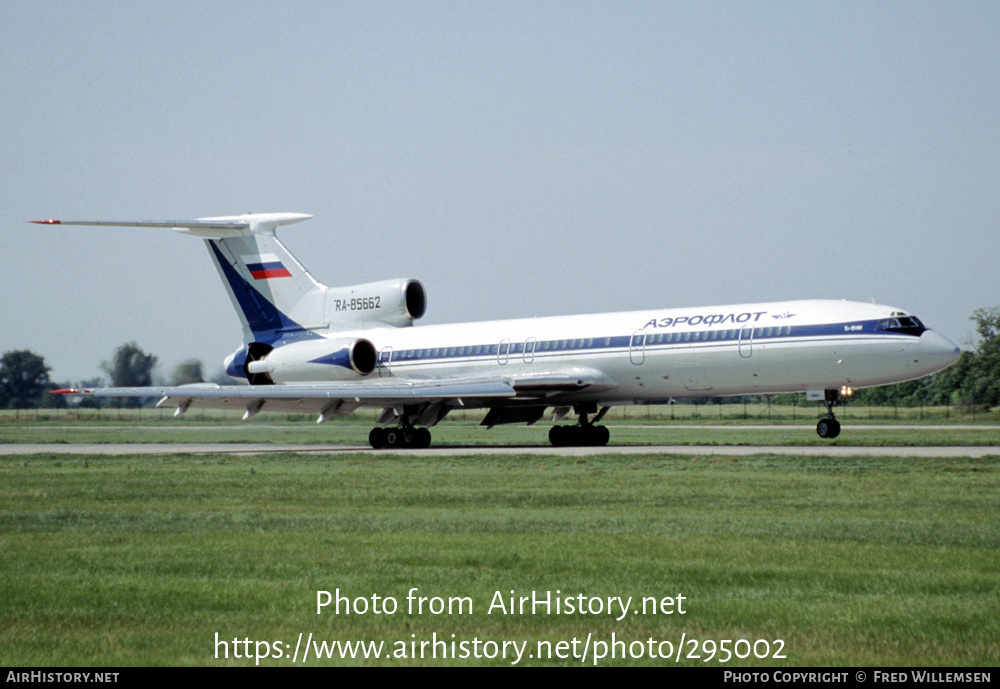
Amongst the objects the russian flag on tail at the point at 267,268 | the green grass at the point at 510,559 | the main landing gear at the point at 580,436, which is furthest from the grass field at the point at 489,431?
the green grass at the point at 510,559

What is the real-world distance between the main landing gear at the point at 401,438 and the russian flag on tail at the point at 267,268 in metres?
7.84

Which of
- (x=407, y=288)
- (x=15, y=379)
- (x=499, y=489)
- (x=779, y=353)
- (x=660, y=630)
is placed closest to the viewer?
(x=660, y=630)

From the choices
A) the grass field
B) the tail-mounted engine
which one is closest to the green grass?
the grass field

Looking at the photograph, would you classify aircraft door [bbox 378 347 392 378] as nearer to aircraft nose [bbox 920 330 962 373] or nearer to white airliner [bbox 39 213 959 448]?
white airliner [bbox 39 213 959 448]

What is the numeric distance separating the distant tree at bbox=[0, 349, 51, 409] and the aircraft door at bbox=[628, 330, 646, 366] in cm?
4173

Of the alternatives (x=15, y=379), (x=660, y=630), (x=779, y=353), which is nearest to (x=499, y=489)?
(x=660, y=630)

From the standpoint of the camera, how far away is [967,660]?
7.64m

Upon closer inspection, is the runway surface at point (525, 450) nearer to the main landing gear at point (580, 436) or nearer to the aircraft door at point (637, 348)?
the main landing gear at point (580, 436)

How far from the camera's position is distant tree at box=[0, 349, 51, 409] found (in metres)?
63.8

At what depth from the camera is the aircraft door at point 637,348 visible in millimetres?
33188

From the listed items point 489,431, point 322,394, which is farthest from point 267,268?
point 489,431

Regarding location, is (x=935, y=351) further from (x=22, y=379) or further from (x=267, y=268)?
(x=22, y=379)

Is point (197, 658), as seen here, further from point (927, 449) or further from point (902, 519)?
point (927, 449)

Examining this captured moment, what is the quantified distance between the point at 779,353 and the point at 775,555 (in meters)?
19.7
